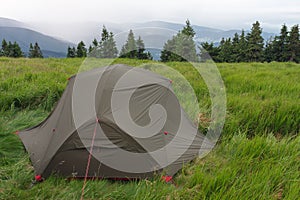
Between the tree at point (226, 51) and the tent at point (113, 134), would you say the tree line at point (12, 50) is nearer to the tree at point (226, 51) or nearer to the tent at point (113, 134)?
the tree at point (226, 51)

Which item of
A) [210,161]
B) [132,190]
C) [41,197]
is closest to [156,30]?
[210,161]

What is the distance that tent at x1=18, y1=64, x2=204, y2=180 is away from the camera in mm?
2674

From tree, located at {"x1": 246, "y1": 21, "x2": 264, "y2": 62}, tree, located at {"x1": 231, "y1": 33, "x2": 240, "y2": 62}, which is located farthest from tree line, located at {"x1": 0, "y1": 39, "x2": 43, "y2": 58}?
tree, located at {"x1": 246, "y1": 21, "x2": 264, "y2": 62}

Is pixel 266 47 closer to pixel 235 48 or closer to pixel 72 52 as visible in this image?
pixel 235 48

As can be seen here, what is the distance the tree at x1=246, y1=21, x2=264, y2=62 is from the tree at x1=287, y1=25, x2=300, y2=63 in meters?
3.78

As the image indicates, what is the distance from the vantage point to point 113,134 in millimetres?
2703

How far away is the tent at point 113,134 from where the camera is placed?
2674 mm

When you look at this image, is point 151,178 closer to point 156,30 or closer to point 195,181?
point 195,181

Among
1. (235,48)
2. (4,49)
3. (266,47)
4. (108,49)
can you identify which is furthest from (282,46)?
(4,49)

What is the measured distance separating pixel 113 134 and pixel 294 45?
127 feet

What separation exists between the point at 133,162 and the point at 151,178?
28cm

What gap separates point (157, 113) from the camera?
3.13 m

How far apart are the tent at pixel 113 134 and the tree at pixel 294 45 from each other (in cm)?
3737

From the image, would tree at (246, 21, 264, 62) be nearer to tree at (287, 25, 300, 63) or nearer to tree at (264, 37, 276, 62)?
tree at (264, 37, 276, 62)
